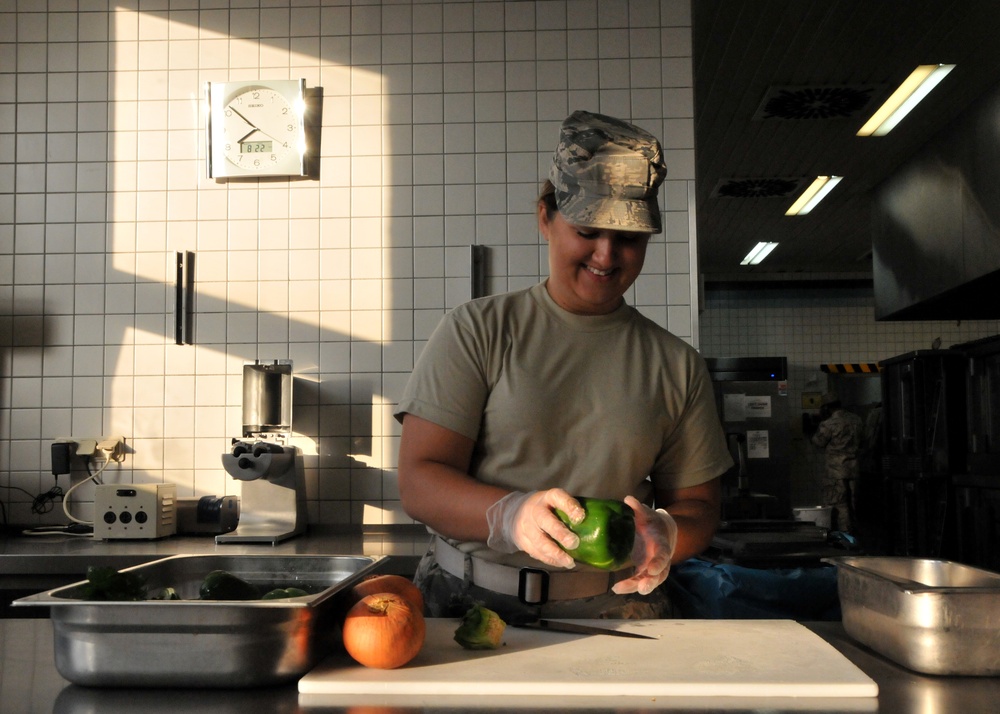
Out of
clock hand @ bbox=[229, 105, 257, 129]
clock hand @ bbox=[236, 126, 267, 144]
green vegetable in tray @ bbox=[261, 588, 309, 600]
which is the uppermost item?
clock hand @ bbox=[229, 105, 257, 129]

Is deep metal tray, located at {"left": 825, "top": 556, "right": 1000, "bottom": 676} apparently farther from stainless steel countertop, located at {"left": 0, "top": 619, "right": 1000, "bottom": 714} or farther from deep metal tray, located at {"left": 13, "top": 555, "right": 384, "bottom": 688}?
deep metal tray, located at {"left": 13, "top": 555, "right": 384, "bottom": 688}

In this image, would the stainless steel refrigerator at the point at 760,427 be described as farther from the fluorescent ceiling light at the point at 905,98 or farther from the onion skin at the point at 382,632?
the onion skin at the point at 382,632

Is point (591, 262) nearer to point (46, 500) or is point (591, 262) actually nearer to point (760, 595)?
point (760, 595)

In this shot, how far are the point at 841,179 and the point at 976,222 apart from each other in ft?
6.00

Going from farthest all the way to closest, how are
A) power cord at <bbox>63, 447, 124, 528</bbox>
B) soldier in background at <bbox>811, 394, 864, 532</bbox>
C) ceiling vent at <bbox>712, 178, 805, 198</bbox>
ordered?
1. soldier in background at <bbox>811, 394, 864, 532</bbox>
2. ceiling vent at <bbox>712, 178, 805, 198</bbox>
3. power cord at <bbox>63, 447, 124, 528</bbox>

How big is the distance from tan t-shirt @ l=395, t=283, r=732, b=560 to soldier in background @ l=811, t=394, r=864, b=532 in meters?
7.22

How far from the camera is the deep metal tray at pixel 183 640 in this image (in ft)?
3.63

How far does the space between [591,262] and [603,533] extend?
640 mm

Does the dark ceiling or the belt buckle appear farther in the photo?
the dark ceiling

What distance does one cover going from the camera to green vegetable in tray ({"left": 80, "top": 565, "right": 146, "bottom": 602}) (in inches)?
45.8

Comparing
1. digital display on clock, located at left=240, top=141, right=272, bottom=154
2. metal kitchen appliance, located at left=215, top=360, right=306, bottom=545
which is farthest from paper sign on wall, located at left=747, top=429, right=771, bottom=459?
digital display on clock, located at left=240, top=141, right=272, bottom=154

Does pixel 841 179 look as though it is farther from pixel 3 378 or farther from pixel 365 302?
pixel 3 378

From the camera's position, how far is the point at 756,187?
7.34m

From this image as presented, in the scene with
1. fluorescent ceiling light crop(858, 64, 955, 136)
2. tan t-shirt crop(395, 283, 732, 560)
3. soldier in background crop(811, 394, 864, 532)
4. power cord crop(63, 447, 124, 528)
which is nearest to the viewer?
tan t-shirt crop(395, 283, 732, 560)
